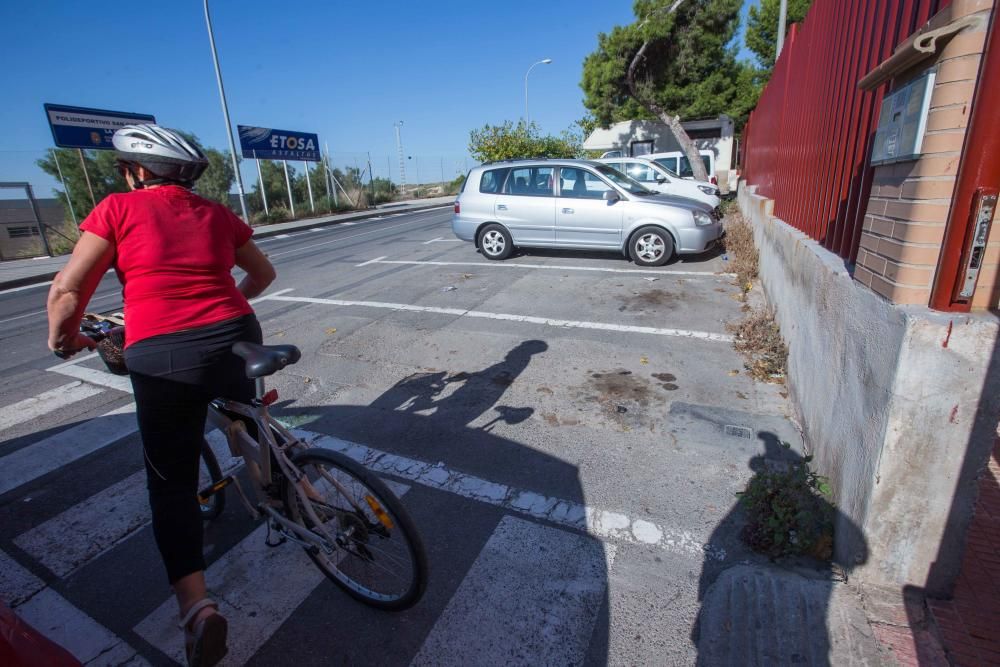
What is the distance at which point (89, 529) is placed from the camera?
2934 mm

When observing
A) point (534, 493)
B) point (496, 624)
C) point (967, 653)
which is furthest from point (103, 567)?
point (967, 653)

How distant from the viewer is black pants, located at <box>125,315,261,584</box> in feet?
6.48

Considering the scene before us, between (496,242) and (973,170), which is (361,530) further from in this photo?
(496,242)

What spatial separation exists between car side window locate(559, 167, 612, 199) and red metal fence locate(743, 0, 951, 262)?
3.19 metres

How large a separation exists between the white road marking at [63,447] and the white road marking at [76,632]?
1404mm

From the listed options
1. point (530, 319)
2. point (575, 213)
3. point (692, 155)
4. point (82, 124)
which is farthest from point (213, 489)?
point (692, 155)

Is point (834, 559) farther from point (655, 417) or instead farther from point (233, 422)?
point (233, 422)

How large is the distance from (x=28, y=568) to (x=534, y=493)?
265cm

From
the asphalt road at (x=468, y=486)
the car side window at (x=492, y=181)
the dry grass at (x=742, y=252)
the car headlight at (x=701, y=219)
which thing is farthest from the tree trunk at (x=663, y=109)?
the asphalt road at (x=468, y=486)

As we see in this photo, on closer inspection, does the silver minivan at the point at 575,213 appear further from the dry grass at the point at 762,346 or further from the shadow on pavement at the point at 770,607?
the shadow on pavement at the point at 770,607

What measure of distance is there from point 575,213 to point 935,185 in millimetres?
7402

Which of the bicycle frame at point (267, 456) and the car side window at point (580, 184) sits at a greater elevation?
the car side window at point (580, 184)

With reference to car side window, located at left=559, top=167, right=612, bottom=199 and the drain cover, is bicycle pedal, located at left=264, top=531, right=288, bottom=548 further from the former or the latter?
car side window, located at left=559, top=167, right=612, bottom=199

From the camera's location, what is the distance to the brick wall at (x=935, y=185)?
1748 mm
